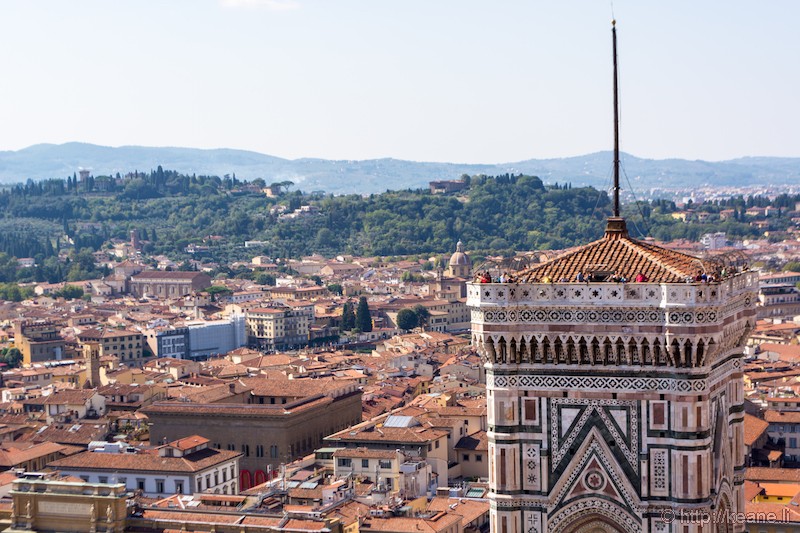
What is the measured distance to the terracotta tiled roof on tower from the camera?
14742 millimetres

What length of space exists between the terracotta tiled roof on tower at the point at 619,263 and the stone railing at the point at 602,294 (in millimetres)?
211

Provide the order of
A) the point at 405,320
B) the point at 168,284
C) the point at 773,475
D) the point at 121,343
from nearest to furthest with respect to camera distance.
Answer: the point at 773,475 → the point at 121,343 → the point at 405,320 → the point at 168,284

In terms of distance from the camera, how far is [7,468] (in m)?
63.8

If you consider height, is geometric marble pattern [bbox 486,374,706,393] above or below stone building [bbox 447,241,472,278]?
above

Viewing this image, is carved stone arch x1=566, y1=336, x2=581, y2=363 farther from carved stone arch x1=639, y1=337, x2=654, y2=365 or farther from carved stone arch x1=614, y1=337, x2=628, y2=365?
carved stone arch x1=639, y1=337, x2=654, y2=365

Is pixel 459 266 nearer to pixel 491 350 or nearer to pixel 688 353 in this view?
pixel 491 350

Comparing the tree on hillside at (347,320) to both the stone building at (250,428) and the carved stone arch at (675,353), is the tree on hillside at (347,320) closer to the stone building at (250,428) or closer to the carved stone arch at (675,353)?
the stone building at (250,428)

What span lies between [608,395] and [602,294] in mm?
930

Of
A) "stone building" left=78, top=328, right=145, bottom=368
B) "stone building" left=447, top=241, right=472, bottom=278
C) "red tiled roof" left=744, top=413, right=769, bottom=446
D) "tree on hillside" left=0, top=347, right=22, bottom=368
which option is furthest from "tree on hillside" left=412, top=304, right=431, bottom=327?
"red tiled roof" left=744, top=413, right=769, bottom=446

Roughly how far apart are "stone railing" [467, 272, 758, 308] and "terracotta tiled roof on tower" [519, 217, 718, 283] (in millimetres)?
211

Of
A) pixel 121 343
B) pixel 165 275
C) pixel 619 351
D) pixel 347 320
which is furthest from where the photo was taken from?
pixel 165 275

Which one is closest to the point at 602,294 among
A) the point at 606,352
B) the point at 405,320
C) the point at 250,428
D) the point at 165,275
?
the point at 606,352

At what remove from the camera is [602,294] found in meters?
14.4

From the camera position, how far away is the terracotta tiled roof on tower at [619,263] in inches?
580
